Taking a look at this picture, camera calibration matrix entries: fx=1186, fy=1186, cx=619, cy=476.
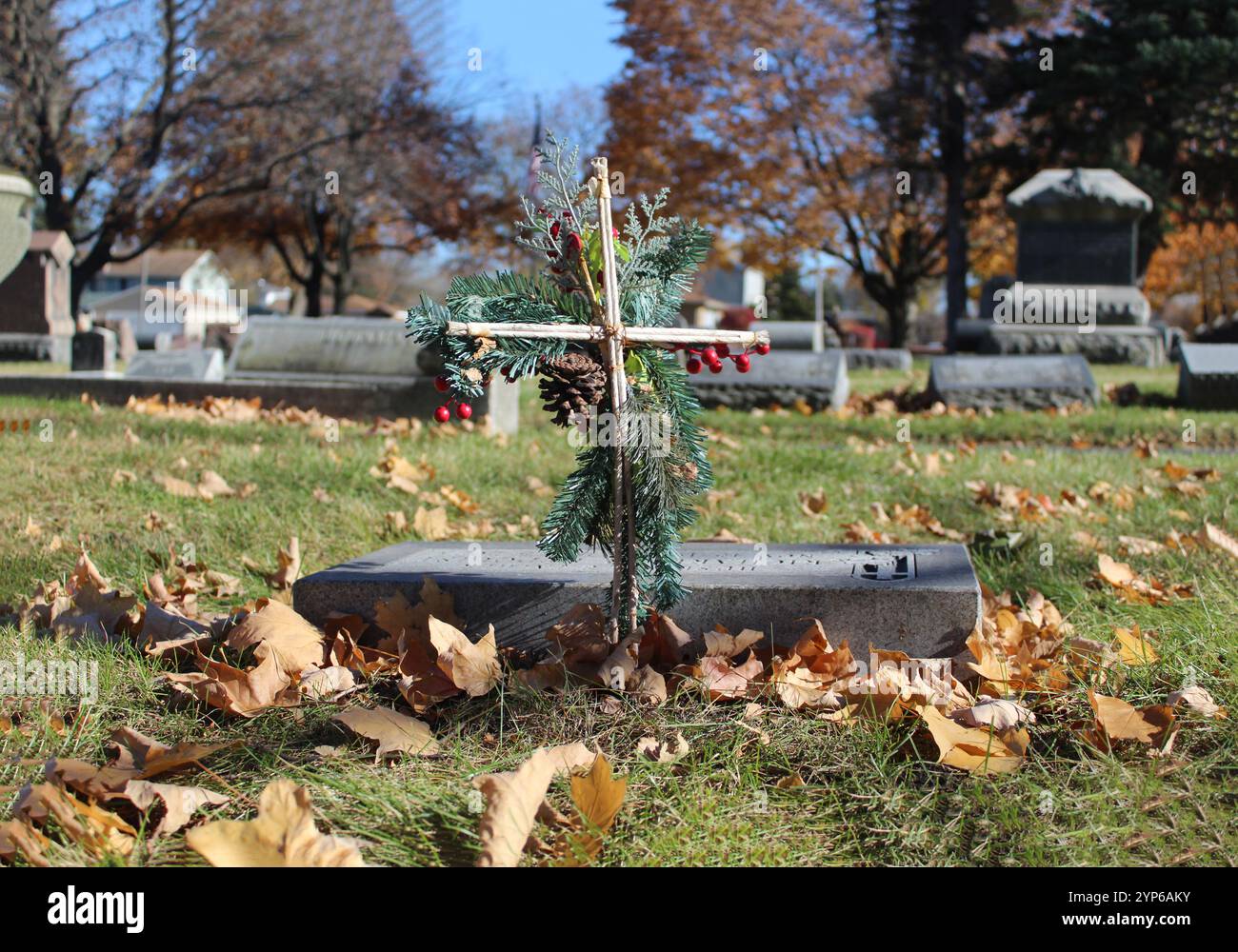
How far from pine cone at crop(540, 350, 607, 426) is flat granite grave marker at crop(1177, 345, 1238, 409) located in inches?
346

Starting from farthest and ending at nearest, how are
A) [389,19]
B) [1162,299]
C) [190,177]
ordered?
1. [1162,299]
2. [389,19]
3. [190,177]

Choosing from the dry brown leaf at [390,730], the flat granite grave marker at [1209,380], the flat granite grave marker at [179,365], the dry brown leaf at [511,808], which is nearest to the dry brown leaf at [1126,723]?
the dry brown leaf at [511,808]

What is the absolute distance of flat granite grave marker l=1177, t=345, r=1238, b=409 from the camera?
9.91 metres

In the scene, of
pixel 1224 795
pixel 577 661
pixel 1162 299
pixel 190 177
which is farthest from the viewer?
pixel 1162 299

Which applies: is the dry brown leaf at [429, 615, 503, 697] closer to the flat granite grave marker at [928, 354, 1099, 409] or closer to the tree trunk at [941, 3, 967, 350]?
the flat granite grave marker at [928, 354, 1099, 409]

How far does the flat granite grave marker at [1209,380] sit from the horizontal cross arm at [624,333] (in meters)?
8.51

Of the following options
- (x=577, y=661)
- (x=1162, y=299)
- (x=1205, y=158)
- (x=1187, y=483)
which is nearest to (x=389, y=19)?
(x=1205, y=158)

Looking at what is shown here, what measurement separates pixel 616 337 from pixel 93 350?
15.6 meters

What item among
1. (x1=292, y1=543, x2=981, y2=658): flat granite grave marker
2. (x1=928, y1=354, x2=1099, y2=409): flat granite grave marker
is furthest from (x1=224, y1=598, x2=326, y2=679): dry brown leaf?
(x1=928, y1=354, x2=1099, y2=409): flat granite grave marker

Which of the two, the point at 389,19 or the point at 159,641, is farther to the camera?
the point at 389,19

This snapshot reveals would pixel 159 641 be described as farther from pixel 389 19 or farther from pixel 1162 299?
pixel 1162 299

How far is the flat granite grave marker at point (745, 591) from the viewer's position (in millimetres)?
2961

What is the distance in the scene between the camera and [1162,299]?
166ft

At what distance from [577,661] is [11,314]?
26.7 meters
